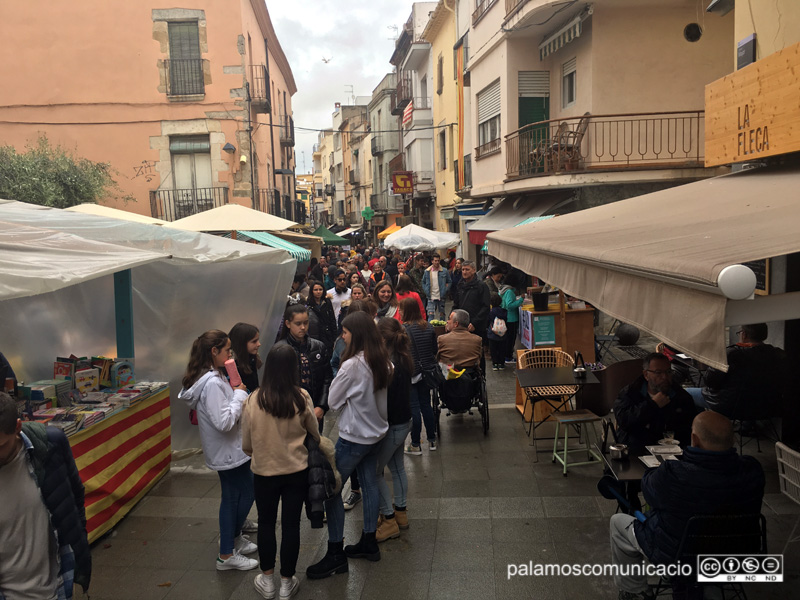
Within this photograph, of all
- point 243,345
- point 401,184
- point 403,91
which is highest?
point 403,91

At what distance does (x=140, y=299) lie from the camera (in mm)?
6988

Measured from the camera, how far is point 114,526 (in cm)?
553

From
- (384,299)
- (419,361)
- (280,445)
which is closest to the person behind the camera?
(280,445)

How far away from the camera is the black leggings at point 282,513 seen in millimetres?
4219

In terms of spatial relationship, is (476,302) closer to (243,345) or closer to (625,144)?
(625,144)

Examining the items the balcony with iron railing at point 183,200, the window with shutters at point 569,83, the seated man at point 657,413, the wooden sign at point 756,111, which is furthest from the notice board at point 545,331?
the balcony with iron railing at point 183,200

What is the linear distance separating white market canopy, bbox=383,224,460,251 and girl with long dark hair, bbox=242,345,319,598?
48.5ft

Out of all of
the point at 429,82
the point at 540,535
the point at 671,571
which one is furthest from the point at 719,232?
the point at 429,82

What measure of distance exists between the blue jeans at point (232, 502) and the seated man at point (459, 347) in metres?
3.14

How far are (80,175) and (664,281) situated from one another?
18.5 metres

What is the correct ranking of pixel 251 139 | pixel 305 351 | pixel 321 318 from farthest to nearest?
pixel 251 139 → pixel 321 318 → pixel 305 351

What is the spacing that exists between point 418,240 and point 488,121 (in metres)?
3.95

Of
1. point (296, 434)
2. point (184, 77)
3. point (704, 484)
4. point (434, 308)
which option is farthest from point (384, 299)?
point (184, 77)

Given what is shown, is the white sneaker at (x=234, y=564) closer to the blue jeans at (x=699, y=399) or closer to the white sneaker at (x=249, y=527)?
the white sneaker at (x=249, y=527)
